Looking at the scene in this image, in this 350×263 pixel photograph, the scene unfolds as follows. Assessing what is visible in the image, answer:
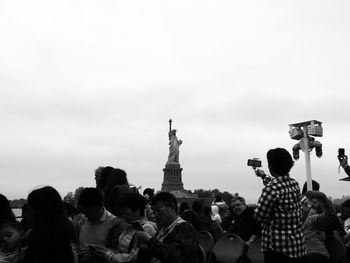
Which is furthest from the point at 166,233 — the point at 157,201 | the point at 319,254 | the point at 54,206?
the point at 319,254

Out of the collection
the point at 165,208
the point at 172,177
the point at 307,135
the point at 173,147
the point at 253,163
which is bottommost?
the point at 165,208

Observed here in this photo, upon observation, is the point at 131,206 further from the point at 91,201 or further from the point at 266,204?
the point at 266,204

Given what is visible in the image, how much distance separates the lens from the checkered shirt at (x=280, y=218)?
414 cm

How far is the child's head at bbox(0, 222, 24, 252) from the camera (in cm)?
345

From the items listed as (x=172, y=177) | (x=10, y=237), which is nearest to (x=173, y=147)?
(x=172, y=177)

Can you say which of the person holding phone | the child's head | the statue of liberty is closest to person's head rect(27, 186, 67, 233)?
the child's head

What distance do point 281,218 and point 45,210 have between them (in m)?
2.14

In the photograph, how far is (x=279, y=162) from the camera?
14.2 feet

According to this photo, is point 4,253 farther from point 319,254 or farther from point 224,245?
point 319,254

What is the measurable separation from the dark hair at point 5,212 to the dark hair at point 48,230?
831 millimetres

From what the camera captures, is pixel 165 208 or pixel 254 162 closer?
pixel 165 208

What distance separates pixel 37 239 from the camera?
3115 mm

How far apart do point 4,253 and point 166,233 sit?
124 centimetres

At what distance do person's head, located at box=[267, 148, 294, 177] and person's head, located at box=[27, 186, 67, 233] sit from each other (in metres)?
2.05
